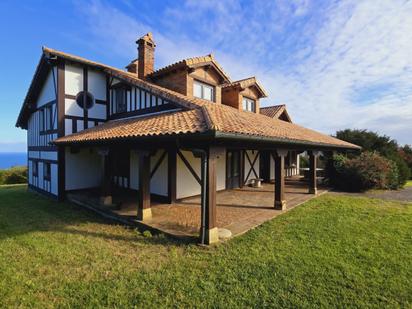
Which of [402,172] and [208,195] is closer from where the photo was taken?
[208,195]

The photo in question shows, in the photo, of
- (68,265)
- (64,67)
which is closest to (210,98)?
(64,67)

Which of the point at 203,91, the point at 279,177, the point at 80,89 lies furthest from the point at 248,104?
the point at 80,89

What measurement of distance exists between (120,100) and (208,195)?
804cm

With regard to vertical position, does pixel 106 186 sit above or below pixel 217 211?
above

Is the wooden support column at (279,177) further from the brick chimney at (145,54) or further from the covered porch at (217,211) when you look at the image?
the brick chimney at (145,54)

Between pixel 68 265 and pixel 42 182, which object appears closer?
pixel 68 265

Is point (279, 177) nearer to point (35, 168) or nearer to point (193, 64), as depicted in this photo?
point (193, 64)

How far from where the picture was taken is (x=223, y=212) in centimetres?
754

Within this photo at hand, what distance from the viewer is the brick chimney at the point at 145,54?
11.4 meters

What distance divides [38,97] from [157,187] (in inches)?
365

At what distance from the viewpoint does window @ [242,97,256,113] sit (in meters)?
13.6

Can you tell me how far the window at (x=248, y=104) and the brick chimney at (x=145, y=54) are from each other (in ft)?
17.7

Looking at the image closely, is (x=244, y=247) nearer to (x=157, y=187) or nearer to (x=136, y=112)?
(x=157, y=187)

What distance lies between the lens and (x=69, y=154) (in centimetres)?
1062
